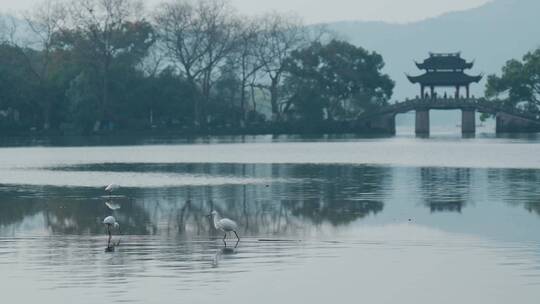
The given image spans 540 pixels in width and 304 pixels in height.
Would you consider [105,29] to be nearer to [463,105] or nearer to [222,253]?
[463,105]

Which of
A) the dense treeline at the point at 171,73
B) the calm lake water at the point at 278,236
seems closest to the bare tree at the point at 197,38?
the dense treeline at the point at 171,73

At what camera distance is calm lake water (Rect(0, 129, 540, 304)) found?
18547 millimetres

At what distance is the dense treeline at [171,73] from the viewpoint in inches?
3866

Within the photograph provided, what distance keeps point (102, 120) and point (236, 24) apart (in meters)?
18.6

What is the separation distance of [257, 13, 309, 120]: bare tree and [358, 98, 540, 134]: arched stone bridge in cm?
856

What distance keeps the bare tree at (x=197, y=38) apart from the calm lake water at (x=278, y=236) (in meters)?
55.4

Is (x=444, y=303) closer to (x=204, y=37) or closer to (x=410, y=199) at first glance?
(x=410, y=199)

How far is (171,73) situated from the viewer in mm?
103250

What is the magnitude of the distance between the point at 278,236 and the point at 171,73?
78.9 m

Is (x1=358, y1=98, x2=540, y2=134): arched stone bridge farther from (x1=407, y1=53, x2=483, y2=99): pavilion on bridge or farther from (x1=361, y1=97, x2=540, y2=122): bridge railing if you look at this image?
(x1=407, y1=53, x2=483, y2=99): pavilion on bridge

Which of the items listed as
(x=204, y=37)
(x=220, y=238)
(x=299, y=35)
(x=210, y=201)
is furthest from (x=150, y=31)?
(x=220, y=238)

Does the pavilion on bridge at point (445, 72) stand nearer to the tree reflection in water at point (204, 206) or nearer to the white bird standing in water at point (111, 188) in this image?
the tree reflection in water at point (204, 206)

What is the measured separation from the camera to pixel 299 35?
118688 millimetres

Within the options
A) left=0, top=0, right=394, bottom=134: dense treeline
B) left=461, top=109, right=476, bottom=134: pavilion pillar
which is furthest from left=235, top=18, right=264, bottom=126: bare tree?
left=461, top=109, right=476, bottom=134: pavilion pillar
